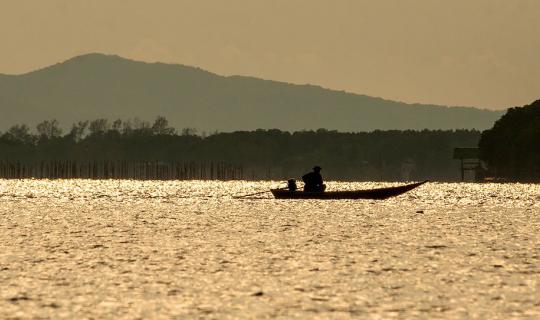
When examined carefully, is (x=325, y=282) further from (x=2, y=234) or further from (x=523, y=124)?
(x=523, y=124)

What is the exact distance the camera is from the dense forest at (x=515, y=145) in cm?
14725

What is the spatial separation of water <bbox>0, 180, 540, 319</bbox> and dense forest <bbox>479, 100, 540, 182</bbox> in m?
88.1

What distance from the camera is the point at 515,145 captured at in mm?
148125

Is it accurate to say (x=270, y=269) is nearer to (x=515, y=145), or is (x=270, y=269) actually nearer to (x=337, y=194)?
(x=337, y=194)

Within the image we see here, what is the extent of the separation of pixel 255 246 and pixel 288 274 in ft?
38.7

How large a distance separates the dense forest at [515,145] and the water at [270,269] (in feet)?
289

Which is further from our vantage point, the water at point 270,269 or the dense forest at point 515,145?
the dense forest at point 515,145

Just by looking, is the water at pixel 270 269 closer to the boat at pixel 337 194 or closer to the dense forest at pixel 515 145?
the boat at pixel 337 194

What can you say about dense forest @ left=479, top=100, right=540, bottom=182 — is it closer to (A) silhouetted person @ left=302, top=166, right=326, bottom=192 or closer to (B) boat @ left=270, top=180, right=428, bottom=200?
(B) boat @ left=270, top=180, right=428, bottom=200

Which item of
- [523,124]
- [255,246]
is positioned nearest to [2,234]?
[255,246]

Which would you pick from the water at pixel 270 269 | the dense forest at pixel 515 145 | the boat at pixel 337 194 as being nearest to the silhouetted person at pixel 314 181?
the boat at pixel 337 194

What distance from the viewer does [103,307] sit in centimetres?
2358

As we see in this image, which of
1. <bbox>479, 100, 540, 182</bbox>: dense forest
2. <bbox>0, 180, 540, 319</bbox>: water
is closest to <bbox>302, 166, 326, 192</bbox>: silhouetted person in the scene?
<bbox>0, 180, 540, 319</bbox>: water

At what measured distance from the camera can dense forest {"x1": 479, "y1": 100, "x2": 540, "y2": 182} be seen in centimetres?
14725
